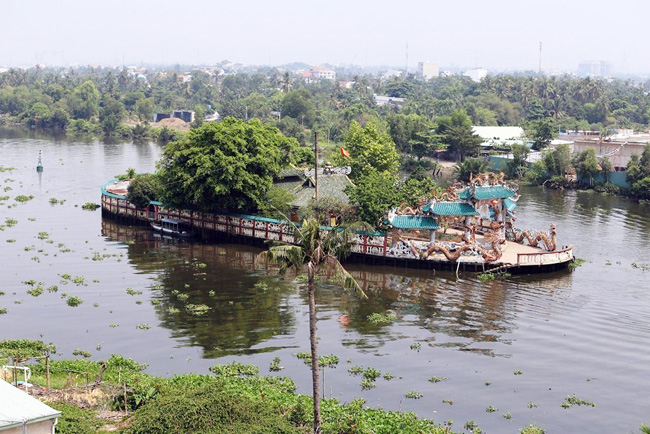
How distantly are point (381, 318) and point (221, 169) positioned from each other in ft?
70.9

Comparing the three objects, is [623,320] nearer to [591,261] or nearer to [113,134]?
[591,261]

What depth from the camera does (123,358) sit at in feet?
122

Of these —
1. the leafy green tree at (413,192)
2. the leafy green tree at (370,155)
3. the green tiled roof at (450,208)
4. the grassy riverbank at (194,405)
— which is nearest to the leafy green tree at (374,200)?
the leafy green tree at (413,192)

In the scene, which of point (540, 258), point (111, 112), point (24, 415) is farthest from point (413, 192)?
point (111, 112)

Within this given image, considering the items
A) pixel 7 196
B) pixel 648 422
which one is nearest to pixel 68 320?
pixel 648 422

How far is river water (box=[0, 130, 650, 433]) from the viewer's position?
34.7 metres

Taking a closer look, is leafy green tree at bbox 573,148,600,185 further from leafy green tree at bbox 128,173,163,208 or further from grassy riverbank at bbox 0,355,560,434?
grassy riverbank at bbox 0,355,560,434

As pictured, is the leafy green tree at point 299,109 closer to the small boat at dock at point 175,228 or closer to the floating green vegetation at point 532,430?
the small boat at dock at point 175,228

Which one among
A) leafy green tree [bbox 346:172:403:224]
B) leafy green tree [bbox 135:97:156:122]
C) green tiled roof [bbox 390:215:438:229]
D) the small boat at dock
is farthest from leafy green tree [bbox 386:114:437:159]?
leafy green tree [bbox 135:97:156:122]

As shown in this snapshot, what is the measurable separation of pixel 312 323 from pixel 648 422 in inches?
553

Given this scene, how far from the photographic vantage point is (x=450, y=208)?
184 ft

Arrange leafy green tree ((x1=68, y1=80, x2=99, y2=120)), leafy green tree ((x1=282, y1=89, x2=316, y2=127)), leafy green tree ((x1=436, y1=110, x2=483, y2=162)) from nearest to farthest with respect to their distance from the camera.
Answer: leafy green tree ((x1=436, y1=110, x2=483, y2=162))
leafy green tree ((x1=282, y1=89, x2=316, y2=127))
leafy green tree ((x1=68, y1=80, x2=99, y2=120))

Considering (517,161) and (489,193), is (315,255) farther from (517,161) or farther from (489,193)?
(517,161)

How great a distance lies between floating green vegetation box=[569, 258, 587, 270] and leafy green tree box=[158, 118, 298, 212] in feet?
75.8
